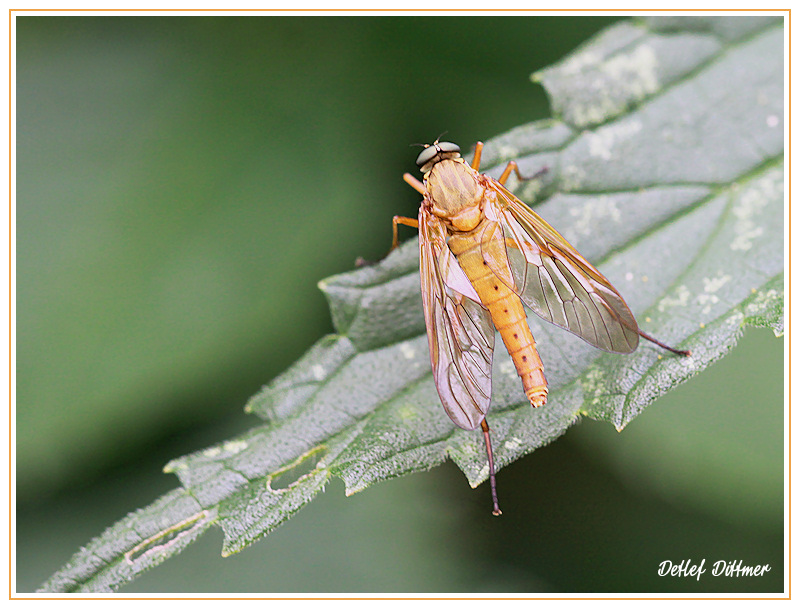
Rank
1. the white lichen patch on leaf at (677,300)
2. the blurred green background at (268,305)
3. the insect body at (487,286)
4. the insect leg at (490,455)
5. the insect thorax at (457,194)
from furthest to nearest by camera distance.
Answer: the blurred green background at (268,305), the insect thorax at (457,194), the white lichen patch on leaf at (677,300), the insect body at (487,286), the insect leg at (490,455)

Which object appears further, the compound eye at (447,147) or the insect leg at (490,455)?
the compound eye at (447,147)

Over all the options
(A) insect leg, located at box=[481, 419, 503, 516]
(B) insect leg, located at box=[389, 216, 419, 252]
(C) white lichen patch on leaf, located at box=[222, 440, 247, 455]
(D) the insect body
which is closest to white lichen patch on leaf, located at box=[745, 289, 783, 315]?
(D) the insect body

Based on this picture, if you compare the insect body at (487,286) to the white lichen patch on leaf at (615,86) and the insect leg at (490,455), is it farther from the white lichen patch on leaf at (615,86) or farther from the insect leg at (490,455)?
the white lichen patch on leaf at (615,86)

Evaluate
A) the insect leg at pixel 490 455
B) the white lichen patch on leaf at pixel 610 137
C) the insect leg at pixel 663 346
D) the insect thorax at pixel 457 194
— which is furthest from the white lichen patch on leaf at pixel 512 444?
the white lichen patch on leaf at pixel 610 137

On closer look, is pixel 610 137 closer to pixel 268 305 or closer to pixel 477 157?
pixel 477 157

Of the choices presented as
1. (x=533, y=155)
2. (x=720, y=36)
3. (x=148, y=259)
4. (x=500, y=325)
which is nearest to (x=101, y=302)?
(x=148, y=259)

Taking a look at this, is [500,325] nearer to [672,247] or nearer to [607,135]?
[672,247]

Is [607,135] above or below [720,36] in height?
below
